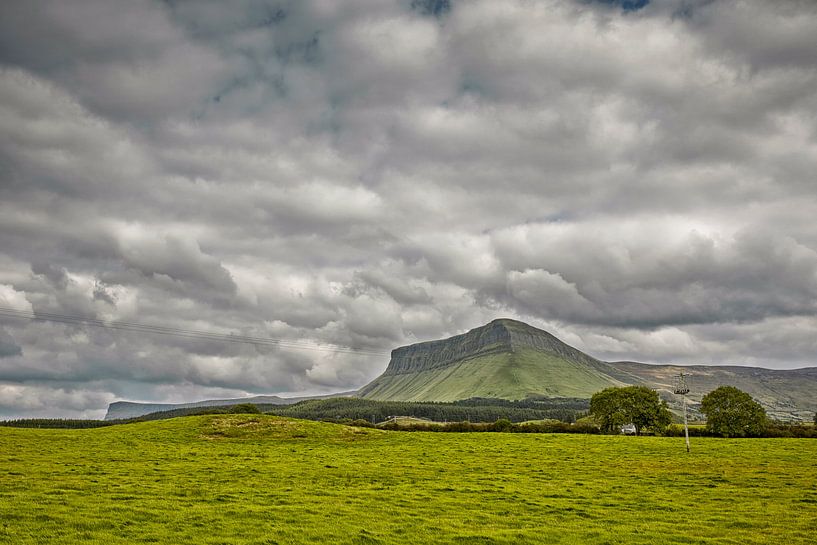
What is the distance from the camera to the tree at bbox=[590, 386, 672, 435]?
386ft

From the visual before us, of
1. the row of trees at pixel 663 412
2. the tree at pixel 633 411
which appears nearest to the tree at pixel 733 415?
the row of trees at pixel 663 412

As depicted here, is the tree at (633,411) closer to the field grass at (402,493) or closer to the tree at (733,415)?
the tree at (733,415)

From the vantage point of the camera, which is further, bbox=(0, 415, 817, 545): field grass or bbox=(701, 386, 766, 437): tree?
bbox=(701, 386, 766, 437): tree

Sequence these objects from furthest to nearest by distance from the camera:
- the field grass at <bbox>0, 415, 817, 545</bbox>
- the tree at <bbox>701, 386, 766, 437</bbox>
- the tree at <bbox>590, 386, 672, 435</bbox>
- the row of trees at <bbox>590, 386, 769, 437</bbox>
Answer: the tree at <bbox>590, 386, 672, 435</bbox>
the row of trees at <bbox>590, 386, 769, 437</bbox>
the tree at <bbox>701, 386, 766, 437</bbox>
the field grass at <bbox>0, 415, 817, 545</bbox>

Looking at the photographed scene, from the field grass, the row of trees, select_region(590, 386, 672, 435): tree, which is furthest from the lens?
select_region(590, 386, 672, 435): tree

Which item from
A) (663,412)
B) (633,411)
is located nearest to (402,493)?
(633,411)

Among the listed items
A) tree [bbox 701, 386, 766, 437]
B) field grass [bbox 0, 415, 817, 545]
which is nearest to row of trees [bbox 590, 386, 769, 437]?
tree [bbox 701, 386, 766, 437]

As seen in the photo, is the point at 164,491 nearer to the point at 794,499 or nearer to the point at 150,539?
the point at 150,539

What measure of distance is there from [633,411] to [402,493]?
9846 cm

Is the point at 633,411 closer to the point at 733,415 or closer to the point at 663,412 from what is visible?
the point at 663,412

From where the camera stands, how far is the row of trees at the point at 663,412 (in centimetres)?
10656

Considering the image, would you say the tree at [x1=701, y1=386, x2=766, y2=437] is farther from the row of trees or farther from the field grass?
the field grass

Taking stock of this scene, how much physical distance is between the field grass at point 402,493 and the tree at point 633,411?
41.4 m

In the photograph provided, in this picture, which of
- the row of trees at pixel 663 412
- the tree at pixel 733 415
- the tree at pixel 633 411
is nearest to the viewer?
the tree at pixel 733 415
